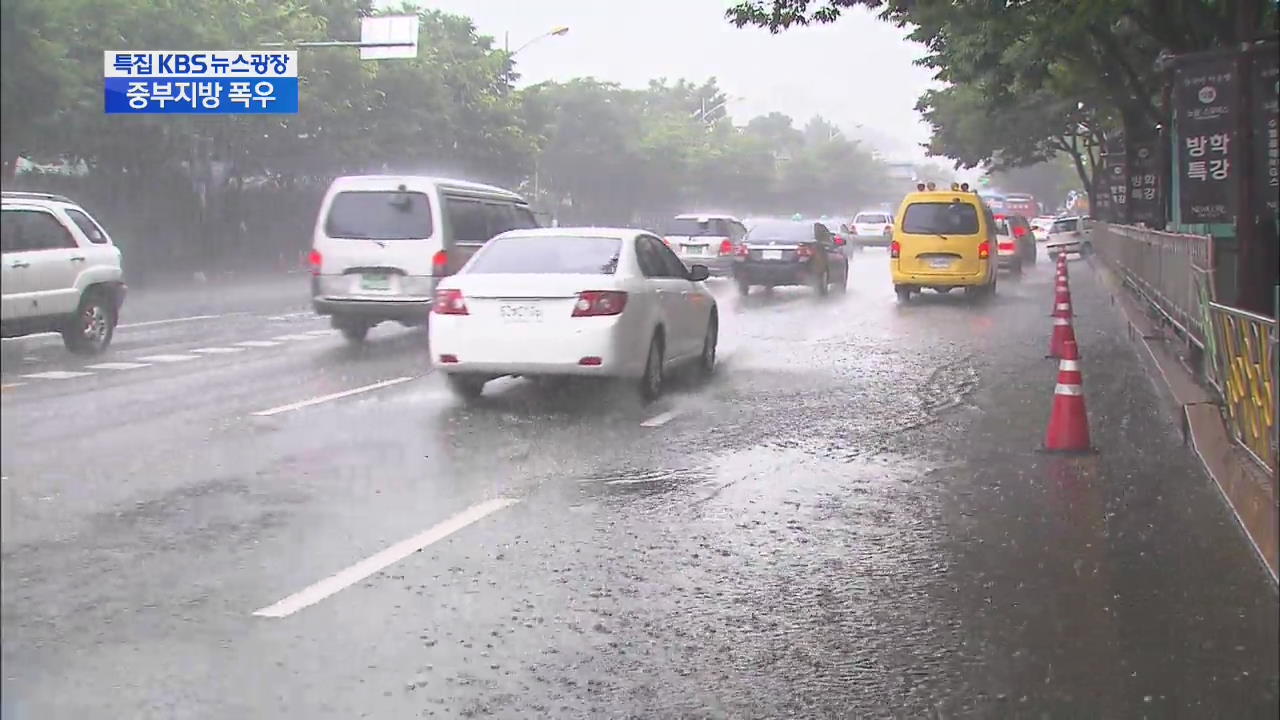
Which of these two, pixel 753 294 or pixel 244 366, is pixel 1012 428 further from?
pixel 753 294

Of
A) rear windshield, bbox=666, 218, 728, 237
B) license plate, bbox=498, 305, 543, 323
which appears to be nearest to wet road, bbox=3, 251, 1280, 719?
license plate, bbox=498, 305, 543, 323

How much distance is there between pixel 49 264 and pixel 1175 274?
13.8 meters

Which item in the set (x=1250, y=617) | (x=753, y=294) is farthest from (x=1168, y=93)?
(x=1250, y=617)

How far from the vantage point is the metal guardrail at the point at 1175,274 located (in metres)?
11.5

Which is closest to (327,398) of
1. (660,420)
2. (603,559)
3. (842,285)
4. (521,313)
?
(521,313)

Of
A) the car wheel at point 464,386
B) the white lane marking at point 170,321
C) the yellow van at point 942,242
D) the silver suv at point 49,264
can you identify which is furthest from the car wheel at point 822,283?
the silver suv at point 49,264

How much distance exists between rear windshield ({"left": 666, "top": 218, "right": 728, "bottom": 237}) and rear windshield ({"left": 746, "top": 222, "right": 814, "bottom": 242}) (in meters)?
3.76

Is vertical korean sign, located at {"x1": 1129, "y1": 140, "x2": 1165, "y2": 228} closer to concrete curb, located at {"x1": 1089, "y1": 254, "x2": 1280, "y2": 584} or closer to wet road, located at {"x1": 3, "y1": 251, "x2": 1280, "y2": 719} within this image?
concrete curb, located at {"x1": 1089, "y1": 254, "x2": 1280, "y2": 584}

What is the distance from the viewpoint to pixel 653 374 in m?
11.4

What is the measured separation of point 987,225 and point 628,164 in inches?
404

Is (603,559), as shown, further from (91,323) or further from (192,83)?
(192,83)

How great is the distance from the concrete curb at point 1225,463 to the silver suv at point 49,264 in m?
3.87

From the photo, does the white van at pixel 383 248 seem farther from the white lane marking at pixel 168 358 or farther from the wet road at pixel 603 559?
the wet road at pixel 603 559

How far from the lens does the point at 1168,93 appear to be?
824 inches
